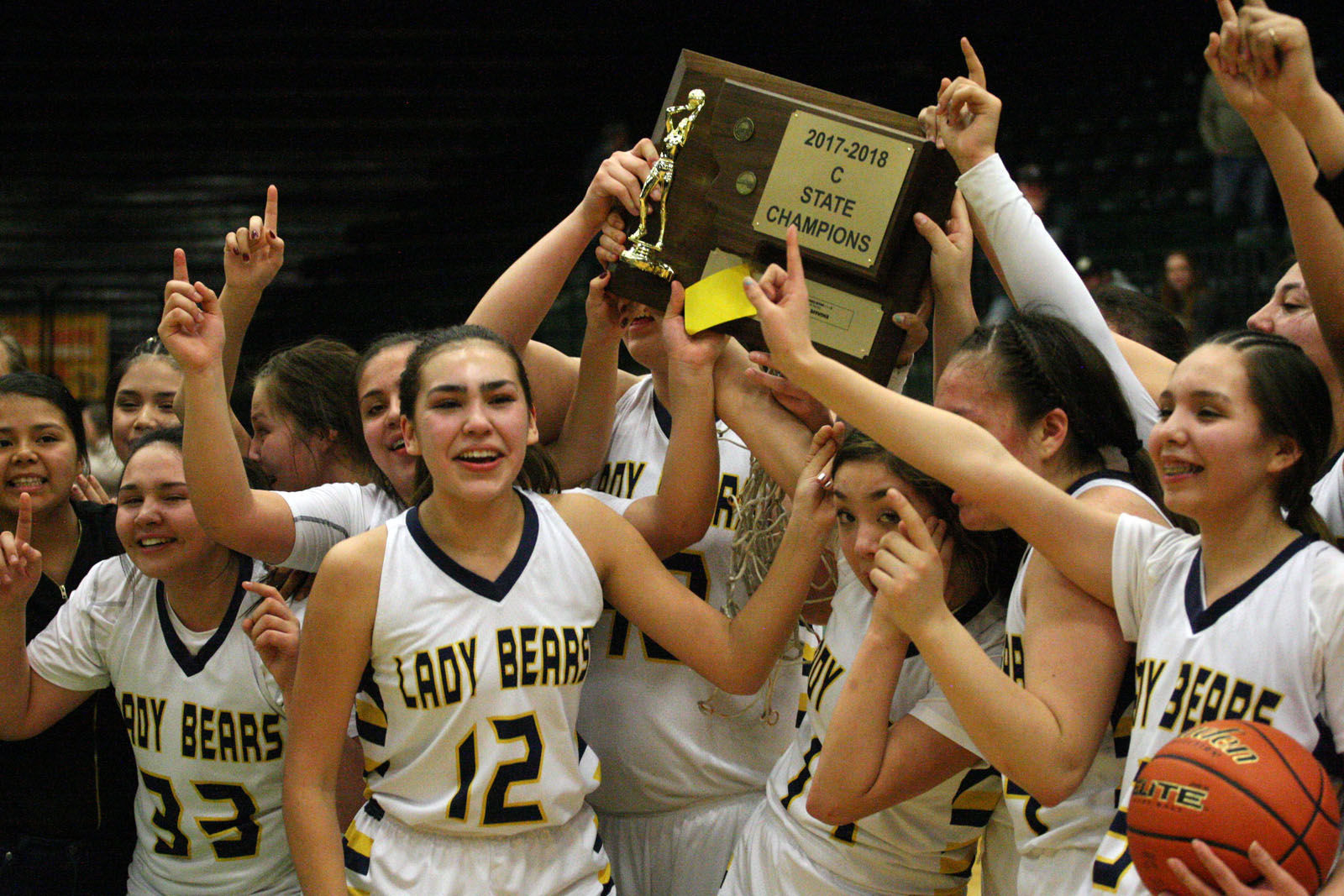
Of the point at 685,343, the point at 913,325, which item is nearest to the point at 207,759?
the point at 685,343

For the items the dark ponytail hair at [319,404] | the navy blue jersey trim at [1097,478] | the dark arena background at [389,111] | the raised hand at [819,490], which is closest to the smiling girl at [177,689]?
the dark ponytail hair at [319,404]

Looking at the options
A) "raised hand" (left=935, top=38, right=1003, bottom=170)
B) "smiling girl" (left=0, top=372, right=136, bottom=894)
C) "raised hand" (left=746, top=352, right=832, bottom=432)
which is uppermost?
"raised hand" (left=935, top=38, right=1003, bottom=170)

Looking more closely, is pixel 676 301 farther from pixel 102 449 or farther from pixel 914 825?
pixel 102 449

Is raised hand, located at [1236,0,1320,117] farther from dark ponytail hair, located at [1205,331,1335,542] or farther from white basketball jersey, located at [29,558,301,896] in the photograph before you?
white basketball jersey, located at [29,558,301,896]

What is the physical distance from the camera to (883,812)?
239cm

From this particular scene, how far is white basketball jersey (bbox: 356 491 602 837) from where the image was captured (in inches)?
94.3

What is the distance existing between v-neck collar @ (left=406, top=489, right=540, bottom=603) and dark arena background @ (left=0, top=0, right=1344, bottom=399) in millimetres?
8639

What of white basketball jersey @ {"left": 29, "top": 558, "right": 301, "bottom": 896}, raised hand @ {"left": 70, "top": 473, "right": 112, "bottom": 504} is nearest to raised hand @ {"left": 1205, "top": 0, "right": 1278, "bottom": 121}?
white basketball jersey @ {"left": 29, "top": 558, "right": 301, "bottom": 896}

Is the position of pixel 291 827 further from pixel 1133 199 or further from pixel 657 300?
pixel 1133 199

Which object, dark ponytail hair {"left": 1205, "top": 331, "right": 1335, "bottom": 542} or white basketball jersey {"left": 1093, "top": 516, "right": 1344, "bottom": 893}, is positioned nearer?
white basketball jersey {"left": 1093, "top": 516, "right": 1344, "bottom": 893}

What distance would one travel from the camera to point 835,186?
2439 mm

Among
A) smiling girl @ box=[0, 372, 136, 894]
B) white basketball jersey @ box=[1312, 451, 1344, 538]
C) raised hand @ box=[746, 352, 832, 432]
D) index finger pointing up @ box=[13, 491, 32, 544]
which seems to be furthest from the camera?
smiling girl @ box=[0, 372, 136, 894]

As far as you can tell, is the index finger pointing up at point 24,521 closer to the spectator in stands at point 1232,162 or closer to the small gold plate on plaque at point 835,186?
the small gold plate on plaque at point 835,186

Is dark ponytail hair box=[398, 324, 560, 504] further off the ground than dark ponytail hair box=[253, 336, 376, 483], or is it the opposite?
dark ponytail hair box=[398, 324, 560, 504]
